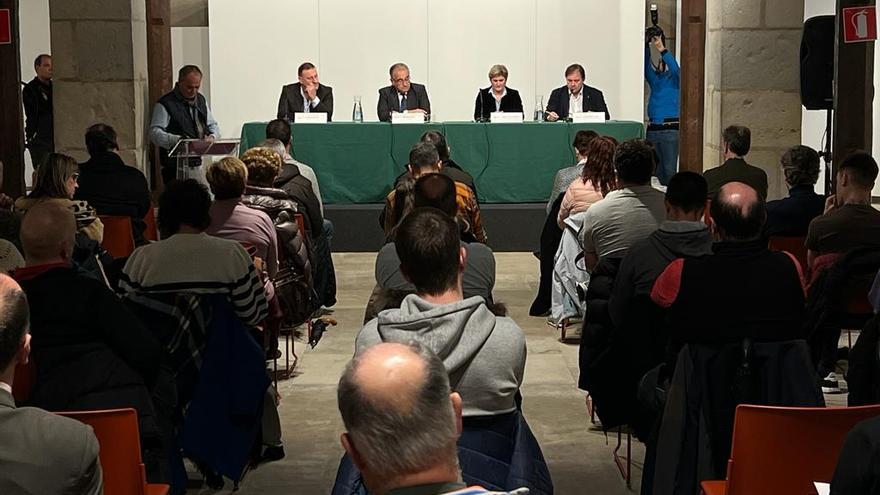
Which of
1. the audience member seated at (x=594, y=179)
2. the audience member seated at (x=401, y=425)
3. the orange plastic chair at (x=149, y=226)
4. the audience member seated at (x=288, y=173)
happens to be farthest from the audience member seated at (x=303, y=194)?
the audience member seated at (x=401, y=425)

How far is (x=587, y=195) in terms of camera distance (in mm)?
7555

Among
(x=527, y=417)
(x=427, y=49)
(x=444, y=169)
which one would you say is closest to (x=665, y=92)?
(x=427, y=49)

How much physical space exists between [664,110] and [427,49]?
2588 millimetres

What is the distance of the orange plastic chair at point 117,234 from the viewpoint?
277 inches

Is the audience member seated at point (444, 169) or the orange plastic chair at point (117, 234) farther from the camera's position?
the audience member seated at point (444, 169)

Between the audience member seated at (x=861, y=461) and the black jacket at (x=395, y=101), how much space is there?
9.88m

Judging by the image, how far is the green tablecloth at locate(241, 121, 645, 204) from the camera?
1148 centimetres

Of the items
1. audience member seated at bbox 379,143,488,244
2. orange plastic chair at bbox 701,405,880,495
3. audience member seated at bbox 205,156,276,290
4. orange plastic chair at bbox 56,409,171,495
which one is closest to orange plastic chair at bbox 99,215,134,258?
audience member seated at bbox 205,156,276,290

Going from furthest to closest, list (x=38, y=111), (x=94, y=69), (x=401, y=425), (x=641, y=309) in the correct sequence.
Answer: (x=38, y=111), (x=94, y=69), (x=641, y=309), (x=401, y=425)

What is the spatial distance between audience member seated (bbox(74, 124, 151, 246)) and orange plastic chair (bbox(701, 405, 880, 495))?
505 cm

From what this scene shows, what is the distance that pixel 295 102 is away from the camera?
39.8 ft

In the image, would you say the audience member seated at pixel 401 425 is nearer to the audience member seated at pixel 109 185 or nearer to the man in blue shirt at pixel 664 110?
the audience member seated at pixel 109 185

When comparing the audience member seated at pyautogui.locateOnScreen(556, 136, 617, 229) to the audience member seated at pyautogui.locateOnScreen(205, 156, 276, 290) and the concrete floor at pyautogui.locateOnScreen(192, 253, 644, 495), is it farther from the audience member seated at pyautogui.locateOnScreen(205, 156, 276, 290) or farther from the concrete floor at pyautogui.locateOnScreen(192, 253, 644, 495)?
the audience member seated at pyautogui.locateOnScreen(205, 156, 276, 290)

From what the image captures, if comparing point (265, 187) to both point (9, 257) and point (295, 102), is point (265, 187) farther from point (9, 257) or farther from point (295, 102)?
point (295, 102)
